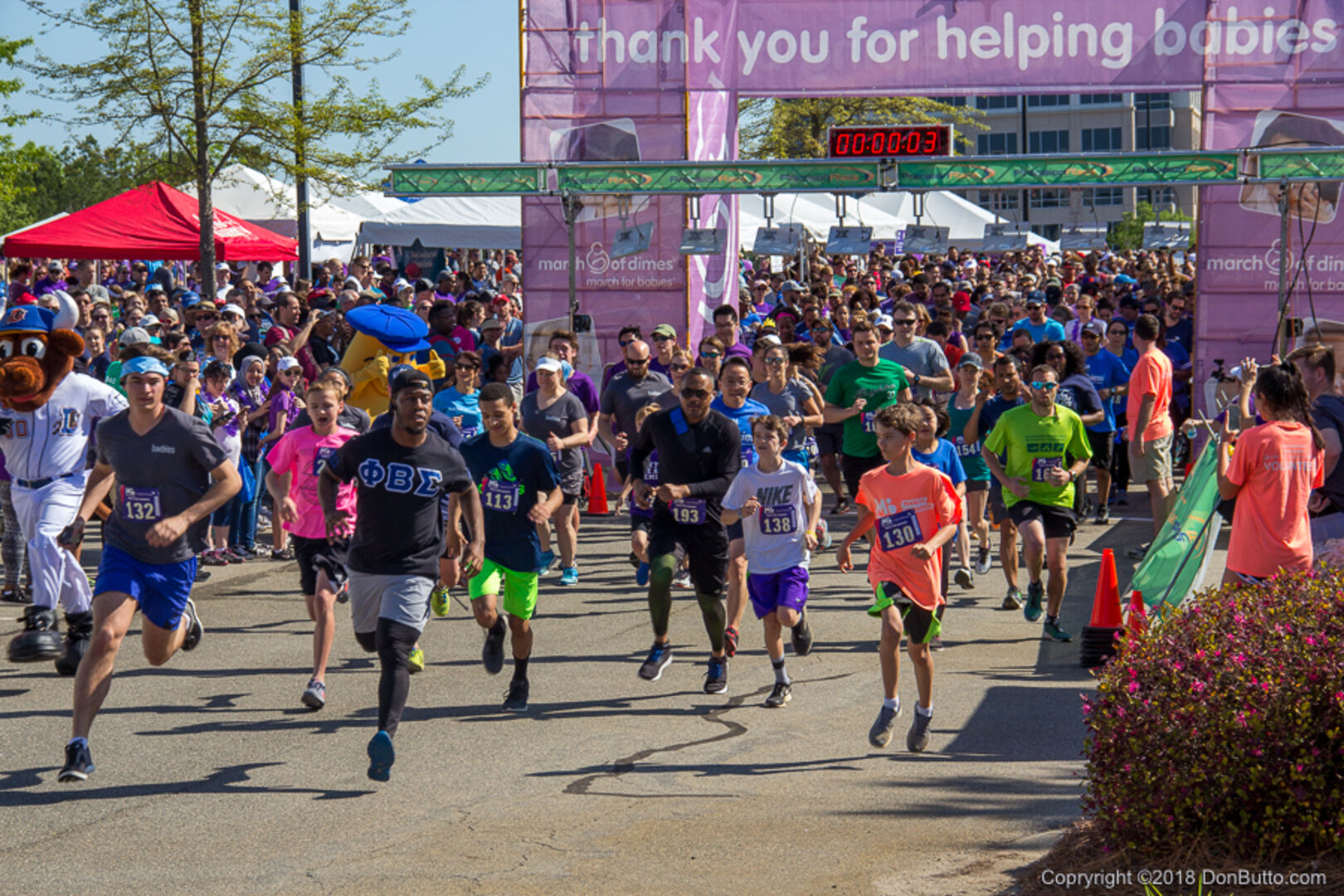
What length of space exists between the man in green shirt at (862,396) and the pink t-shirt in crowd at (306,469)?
4834 mm

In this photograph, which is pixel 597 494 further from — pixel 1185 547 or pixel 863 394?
pixel 1185 547

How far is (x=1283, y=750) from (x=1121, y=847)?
615 mm

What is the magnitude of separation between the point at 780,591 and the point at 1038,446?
2742 millimetres

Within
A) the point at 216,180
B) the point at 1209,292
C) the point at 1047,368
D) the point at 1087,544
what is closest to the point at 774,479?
the point at 1047,368

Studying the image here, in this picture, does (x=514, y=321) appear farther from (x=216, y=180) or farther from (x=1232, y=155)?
(x=216, y=180)

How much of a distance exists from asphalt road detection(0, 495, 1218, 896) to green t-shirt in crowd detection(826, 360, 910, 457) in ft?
8.20

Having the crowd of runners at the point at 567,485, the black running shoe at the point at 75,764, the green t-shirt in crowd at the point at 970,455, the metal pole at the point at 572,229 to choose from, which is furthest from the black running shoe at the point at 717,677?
the metal pole at the point at 572,229

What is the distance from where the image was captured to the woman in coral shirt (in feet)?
25.4

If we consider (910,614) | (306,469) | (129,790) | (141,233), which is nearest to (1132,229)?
(141,233)

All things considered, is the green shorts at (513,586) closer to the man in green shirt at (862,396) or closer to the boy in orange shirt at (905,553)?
the boy in orange shirt at (905,553)

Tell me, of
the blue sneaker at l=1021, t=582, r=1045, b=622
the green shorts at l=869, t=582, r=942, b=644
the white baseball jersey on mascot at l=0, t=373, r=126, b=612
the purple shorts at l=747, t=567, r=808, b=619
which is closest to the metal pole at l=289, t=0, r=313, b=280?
the white baseball jersey on mascot at l=0, t=373, r=126, b=612

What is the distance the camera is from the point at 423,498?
745 cm

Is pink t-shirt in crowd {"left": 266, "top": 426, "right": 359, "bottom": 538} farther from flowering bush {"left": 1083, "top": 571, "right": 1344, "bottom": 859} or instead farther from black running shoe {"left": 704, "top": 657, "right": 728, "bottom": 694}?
flowering bush {"left": 1083, "top": 571, "right": 1344, "bottom": 859}

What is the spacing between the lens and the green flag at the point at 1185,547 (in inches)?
355
